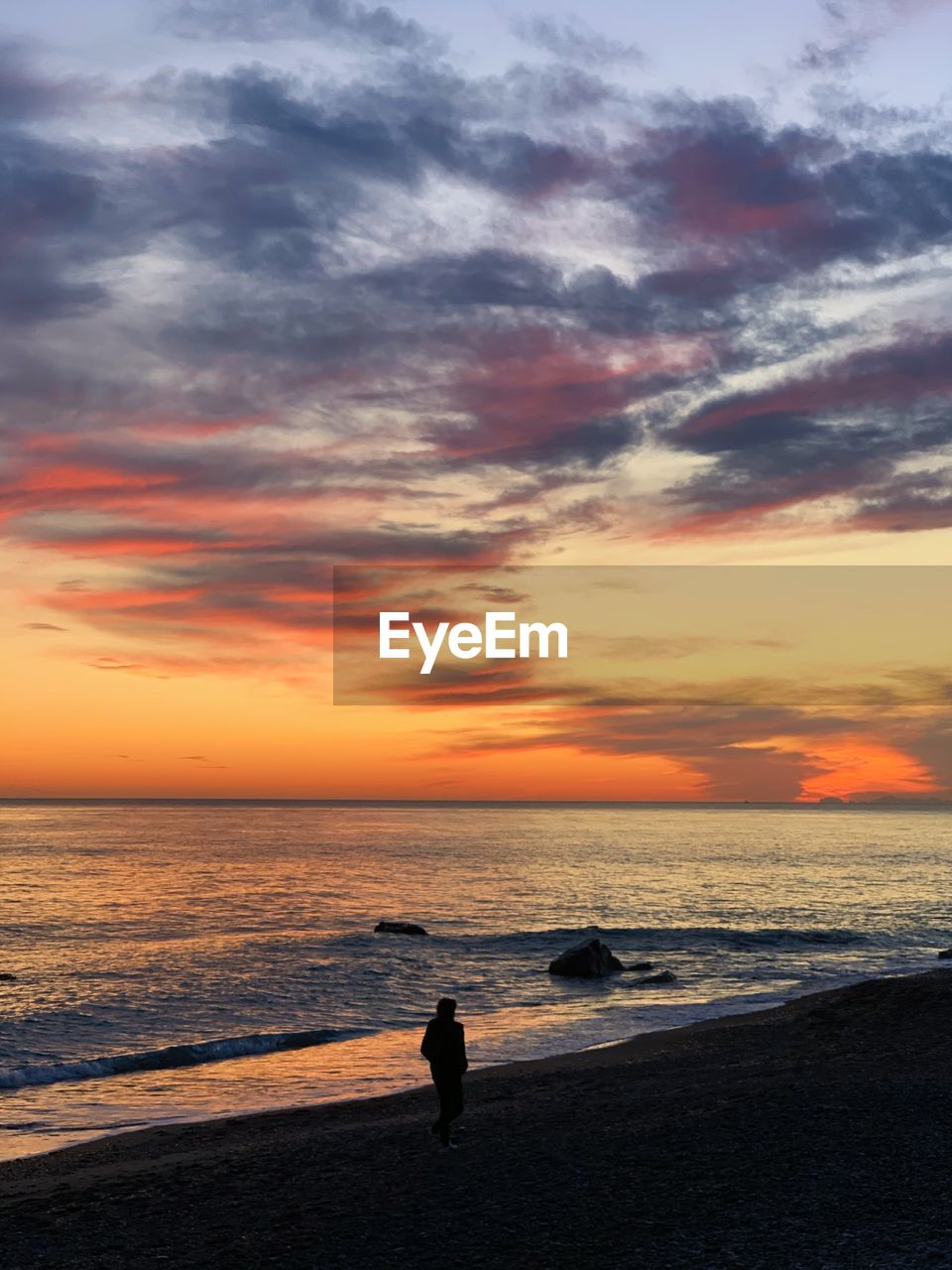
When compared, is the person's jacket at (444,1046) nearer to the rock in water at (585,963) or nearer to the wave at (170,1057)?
the wave at (170,1057)

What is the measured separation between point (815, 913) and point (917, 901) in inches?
522

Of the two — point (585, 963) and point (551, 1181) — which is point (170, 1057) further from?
point (585, 963)

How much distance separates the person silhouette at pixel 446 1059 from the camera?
695 inches

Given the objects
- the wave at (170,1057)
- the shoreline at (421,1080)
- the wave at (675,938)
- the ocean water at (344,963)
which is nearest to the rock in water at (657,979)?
the ocean water at (344,963)

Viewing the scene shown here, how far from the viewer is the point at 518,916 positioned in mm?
72750

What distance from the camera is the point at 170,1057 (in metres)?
31.3

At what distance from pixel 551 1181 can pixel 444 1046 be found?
9.62ft

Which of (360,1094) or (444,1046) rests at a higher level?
(444,1046)

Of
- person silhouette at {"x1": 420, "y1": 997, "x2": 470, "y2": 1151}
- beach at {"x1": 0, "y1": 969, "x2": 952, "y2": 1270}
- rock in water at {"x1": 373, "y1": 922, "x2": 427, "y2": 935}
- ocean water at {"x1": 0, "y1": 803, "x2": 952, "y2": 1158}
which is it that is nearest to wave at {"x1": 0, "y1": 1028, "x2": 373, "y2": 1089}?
ocean water at {"x1": 0, "y1": 803, "x2": 952, "y2": 1158}

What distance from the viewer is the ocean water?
29.2 metres

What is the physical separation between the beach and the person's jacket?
1.38m

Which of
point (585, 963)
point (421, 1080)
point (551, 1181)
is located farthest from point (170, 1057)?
point (585, 963)

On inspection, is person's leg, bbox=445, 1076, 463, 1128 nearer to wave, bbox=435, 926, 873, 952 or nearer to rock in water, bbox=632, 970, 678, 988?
rock in water, bbox=632, 970, 678, 988

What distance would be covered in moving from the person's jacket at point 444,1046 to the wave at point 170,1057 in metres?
15.6
